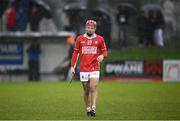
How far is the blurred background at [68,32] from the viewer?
40.8 m

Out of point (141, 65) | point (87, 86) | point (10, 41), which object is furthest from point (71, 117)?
point (10, 41)

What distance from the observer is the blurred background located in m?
40.8

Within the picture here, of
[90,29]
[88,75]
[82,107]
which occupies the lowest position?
[82,107]

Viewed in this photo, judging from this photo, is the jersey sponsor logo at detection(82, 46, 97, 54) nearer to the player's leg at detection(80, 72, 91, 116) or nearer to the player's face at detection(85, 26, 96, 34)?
the player's face at detection(85, 26, 96, 34)

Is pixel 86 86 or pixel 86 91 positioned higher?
pixel 86 86

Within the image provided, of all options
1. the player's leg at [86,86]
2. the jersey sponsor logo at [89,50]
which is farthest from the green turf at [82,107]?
the jersey sponsor logo at [89,50]

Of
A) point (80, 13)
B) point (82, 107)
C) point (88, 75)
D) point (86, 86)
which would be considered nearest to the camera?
point (88, 75)

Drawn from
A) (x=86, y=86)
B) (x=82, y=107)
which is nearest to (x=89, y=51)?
(x=86, y=86)

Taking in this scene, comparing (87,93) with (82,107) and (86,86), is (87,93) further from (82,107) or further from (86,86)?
(82,107)

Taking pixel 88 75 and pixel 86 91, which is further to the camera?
pixel 86 91

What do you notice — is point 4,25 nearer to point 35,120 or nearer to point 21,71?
point 21,71

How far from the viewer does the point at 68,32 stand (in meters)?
41.4

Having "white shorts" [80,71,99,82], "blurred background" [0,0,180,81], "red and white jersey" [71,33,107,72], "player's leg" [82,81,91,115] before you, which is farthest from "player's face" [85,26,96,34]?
"blurred background" [0,0,180,81]

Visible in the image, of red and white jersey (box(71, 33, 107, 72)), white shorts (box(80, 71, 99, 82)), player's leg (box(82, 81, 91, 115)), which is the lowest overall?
player's leg (box(82, 81, 91, 115))
